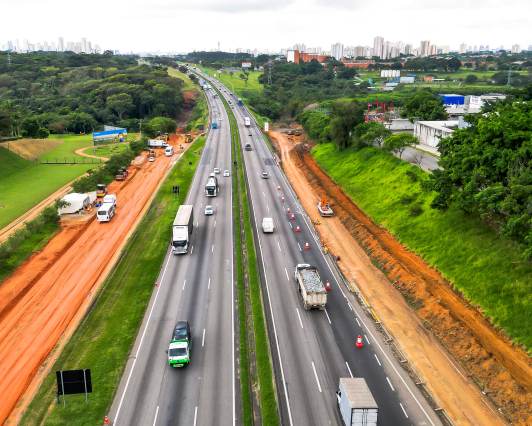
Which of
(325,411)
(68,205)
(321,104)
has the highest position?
(321,104)

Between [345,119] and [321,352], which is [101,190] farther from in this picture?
[321,352]

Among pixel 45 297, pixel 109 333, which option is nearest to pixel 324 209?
pixel 109 333

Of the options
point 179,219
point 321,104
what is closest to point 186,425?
point 179,219

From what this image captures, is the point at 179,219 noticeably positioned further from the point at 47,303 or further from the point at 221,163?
the point at 221,163

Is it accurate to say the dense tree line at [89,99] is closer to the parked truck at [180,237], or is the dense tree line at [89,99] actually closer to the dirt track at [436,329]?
the parked truck at [180,237]

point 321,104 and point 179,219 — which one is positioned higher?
point 321,104

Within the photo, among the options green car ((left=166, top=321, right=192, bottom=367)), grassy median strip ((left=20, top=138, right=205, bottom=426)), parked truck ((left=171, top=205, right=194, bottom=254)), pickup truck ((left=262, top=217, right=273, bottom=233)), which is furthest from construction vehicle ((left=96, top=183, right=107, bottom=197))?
green car ((left=166, top=321, right=192, bottom=367))

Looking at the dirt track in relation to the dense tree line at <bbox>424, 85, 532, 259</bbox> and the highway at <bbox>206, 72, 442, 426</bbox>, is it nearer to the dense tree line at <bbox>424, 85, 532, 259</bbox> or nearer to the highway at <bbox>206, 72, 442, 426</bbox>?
the highway at <bbox>206, 72, 442, 426</bbox>
